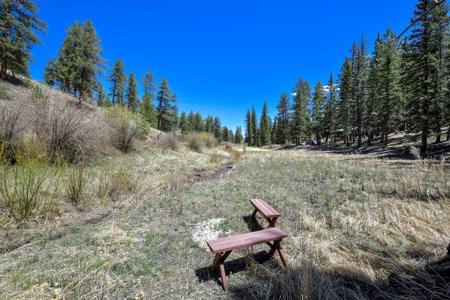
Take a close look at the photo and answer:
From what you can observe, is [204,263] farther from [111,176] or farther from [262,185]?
[262,185]

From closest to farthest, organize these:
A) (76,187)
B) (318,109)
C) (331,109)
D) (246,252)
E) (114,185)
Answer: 1. (246,252)
2. (76,187)
3. (114,185)
4. (331,109)
5. (318,109)

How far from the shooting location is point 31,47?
15602 mm

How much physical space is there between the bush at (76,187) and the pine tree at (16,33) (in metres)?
18.4

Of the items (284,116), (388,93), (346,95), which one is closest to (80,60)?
(388,93)

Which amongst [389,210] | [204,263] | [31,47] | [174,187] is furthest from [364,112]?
[31,47]

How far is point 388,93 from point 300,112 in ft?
57.5

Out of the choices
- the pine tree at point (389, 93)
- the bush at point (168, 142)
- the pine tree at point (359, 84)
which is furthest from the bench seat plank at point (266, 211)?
the pine tree at point (359, 84)

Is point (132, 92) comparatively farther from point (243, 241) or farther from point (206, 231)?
point (243, 241)

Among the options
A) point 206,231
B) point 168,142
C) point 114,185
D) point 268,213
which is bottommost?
point 206,231

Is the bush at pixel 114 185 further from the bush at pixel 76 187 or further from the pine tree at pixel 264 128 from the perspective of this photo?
the pine tree at pixel 264 128

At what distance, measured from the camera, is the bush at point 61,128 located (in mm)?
5555

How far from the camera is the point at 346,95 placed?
2614cm

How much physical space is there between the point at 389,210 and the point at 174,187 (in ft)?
19.0

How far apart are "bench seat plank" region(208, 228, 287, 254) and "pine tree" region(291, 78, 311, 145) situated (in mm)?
36477
